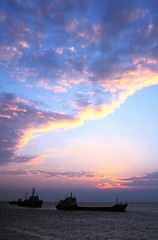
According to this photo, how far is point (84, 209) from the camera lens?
11600 cm

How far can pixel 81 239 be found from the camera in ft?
108

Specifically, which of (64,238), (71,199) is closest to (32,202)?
(71,199)

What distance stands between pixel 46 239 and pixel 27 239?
9.34 ft

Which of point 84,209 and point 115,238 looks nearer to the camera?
point 115,238

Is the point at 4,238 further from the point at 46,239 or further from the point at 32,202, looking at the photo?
the point at 32,202

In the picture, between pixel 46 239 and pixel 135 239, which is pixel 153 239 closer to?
pixel 135 239

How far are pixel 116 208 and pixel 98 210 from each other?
13.4 metres

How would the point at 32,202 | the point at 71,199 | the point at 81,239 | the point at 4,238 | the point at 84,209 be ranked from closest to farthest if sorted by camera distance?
1. the point at 4,238
2. the point at 81,239
3. the point at 71,199
4. the point at 84,209
5. the point at 32,202

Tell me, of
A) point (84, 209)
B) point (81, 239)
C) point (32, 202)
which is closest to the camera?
point (81, 239)

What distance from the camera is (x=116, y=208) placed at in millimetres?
109688

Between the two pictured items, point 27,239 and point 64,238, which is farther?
point 64,238

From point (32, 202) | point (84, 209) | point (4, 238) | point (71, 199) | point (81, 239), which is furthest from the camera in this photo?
point (32, 202)

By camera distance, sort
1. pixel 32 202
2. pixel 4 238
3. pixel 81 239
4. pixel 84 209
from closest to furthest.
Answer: pixel 4 238 < pixel 81 239 < pixel 84 209 < pixel 32 202

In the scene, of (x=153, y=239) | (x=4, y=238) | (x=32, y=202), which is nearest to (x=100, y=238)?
(x=153, y=239)
